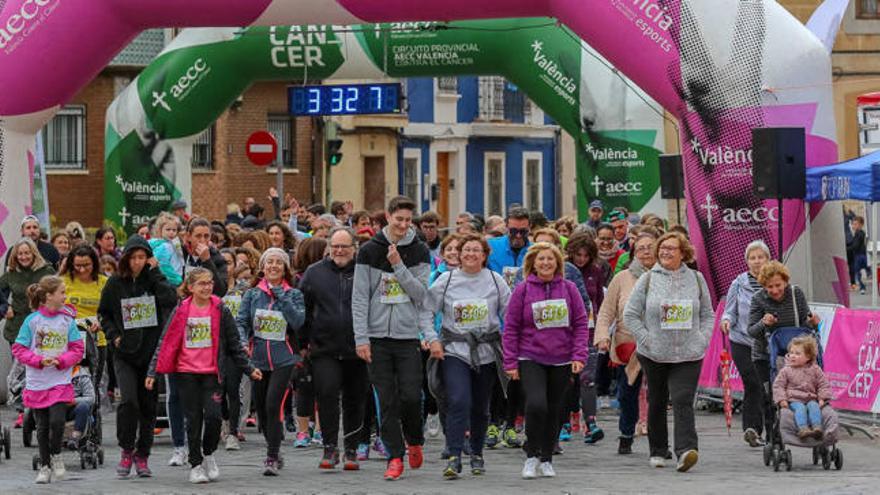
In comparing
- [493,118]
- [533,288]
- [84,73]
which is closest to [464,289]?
[533,288]

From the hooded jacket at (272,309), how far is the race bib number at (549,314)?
6.04ft

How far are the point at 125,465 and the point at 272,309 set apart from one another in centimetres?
165

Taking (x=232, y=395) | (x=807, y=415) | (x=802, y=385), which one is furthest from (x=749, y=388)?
(x=232, y=395)

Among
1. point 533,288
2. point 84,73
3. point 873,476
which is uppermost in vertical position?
point 84,73

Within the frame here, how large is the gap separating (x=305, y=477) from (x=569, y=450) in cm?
276

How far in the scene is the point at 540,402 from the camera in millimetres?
14688

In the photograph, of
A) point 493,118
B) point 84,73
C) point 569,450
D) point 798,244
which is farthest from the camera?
Result: point 493,118

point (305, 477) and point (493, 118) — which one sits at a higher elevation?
point (493, 118)

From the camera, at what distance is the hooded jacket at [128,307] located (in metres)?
15.2

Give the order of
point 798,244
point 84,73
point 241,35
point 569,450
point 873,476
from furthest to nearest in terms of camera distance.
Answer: point 241,35, point 84,73, point 798,244, point 569,450, point 873,476

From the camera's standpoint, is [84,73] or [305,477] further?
[84,73]

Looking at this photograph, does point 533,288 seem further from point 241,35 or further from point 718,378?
point 241,35

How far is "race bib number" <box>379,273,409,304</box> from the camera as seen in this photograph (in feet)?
49.0

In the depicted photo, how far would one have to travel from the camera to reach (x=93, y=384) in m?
15.5
